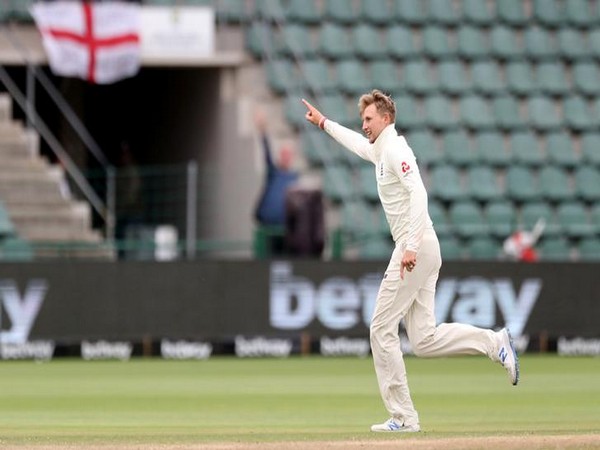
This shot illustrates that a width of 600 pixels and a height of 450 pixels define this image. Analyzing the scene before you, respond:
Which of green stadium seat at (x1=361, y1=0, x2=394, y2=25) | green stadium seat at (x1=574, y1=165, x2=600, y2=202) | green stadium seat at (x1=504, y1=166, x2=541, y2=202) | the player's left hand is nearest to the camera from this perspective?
the player's left hand

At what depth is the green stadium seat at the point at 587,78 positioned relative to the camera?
2123 cm

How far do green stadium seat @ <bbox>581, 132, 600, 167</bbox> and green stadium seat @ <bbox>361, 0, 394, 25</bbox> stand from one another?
9.94 ft

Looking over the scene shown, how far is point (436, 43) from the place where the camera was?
21.0 m

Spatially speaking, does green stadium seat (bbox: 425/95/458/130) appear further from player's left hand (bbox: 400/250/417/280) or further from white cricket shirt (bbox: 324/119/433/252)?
player's left hand (bbox: 400/250/417/280)

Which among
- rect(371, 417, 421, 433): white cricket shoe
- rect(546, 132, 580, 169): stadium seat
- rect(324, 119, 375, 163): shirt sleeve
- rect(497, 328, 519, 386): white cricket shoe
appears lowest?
rect(371, 417, 421, 433): white cricket shoe

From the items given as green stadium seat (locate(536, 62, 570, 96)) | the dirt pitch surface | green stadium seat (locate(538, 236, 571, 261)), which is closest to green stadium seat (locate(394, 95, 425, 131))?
green stadium seat (locate(536, 62, 570, 96))

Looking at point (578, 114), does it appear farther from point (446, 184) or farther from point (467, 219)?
point (467, 219)

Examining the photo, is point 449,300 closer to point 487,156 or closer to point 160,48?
point 487,156

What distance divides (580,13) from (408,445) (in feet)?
49.5

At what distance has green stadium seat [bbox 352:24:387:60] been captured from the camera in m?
20.5

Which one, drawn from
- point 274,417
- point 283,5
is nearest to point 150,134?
point 283,5

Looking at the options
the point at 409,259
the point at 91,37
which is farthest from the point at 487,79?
the point at 409,259

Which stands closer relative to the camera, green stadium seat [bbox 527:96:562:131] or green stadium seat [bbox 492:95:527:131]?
green stadium seat [bbox 492:95:527:131]

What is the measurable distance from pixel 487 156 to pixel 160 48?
4349 mm
